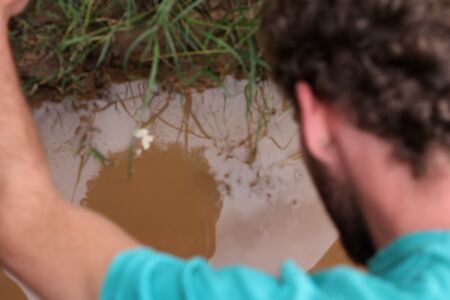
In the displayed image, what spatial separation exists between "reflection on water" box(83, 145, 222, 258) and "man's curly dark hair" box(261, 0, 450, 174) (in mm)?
718

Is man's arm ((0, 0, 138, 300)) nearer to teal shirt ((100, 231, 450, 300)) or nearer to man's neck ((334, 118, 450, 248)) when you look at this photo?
teal shirt ((100, 231, 450, 300))

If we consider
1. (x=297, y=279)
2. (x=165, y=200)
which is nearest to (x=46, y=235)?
(x=297, y=279)

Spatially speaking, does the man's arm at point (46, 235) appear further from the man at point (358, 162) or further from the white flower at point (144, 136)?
the white flower at point (144, 136)

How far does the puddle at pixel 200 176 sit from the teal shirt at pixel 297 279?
650 mm

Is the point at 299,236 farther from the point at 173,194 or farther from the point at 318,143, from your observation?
the point at 318,143

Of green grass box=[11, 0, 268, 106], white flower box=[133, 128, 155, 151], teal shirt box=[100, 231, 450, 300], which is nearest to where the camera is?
teal shirt box=[100, 231, 450, 300]

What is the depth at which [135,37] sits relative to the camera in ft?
3.96

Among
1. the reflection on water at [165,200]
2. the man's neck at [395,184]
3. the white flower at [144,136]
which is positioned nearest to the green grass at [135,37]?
the white flower at [144,136]

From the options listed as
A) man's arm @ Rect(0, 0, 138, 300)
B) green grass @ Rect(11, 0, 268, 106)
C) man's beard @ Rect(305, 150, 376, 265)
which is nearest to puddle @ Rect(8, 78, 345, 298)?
green grass @ Rect(11, 0, 268, 106)

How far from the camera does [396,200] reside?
712 millimetres

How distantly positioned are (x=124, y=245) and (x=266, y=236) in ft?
2.16

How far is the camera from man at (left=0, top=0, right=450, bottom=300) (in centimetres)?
68

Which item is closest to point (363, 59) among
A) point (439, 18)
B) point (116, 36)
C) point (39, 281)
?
point (439, 18)

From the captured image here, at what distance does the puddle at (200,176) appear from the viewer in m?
1.40
